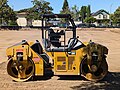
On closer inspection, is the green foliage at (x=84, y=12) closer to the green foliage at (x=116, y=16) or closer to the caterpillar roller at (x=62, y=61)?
the green foliage at (x=116, y=16)

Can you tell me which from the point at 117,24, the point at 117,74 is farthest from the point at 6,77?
the point at 117,24

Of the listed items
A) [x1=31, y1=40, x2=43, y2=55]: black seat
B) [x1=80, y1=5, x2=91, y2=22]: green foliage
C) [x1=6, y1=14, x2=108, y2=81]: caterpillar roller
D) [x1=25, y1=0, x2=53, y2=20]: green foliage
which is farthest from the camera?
[x1=80, y1=5, x2=91, y2=22]: green foliage

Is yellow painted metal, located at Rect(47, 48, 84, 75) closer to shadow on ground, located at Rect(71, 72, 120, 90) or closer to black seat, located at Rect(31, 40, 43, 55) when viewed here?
shadow on ground, located at Rect(71, 72, 120, 90)

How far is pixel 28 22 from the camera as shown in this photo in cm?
10506

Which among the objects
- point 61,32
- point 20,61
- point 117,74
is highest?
point 61,32

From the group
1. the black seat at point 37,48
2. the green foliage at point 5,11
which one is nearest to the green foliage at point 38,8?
the green foliage at point 5,11

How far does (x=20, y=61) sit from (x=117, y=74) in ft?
12.3

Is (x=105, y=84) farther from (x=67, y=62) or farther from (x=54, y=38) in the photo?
(x=54, y=38)

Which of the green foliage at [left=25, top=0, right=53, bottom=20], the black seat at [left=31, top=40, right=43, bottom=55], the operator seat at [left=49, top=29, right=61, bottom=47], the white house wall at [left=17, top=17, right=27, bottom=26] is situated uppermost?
the green foliage at [left=25, top=0, right=53, bottom=20]

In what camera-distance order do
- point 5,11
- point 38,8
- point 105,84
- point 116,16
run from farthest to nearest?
1. point 38,8
2. point 116,16
3. point 5,11
4. point 105,84

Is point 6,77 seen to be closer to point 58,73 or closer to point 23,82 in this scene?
point 23,82

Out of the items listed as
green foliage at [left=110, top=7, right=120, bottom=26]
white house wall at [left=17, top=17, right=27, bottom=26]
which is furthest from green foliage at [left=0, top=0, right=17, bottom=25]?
white house wall at [left=17, top=17, right=27, bottom=26]

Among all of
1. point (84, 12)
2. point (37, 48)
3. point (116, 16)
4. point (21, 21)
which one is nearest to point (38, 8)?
point (21, 21)

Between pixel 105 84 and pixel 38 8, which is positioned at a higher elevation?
pixel 38 8
